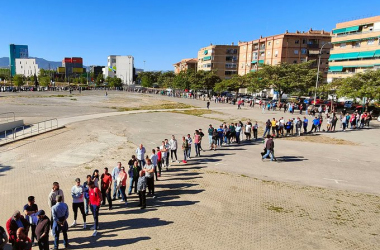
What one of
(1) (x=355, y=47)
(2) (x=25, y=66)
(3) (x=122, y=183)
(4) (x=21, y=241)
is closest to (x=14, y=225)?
(4) (x=21, y=241)

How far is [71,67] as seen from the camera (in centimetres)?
19075

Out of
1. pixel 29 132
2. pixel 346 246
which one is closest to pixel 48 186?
pixel 346 246

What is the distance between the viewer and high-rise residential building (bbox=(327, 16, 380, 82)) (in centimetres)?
5302

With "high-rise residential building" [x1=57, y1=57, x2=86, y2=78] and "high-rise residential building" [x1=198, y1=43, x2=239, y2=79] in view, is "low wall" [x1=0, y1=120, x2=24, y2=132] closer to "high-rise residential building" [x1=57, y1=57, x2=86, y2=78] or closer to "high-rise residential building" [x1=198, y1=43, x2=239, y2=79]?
"high-rise residential building" [x1=198, y1=43, x2=239, y2=79]

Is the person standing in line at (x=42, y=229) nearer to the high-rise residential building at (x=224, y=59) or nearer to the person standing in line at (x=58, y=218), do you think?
the person standing in line at (x=58, y=218)

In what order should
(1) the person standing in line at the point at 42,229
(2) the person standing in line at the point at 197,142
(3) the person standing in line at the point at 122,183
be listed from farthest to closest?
1. (2) the person standing in line at the point at 197,142
2. (3) the person standing in line at the point at 122,183
3. (1) the person standing in line at the point at 42,229

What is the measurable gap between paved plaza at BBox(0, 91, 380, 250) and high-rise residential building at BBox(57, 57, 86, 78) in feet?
597

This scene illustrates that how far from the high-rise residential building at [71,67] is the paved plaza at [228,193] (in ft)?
597

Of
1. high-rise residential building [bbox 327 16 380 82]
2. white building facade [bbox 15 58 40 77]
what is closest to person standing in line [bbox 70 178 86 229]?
high-rise residential building [bbox 327 16 380 82]

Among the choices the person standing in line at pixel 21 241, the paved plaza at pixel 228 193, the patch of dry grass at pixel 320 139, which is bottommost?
the paved plaza at pixel 228 193

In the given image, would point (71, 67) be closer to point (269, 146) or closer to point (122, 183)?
point (269, 146)

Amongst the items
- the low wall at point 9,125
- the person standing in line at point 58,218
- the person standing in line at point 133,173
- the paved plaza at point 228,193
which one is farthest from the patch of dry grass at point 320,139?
the low wall at point 9,125

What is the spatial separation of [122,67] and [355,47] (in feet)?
462

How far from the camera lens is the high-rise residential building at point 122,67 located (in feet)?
570
